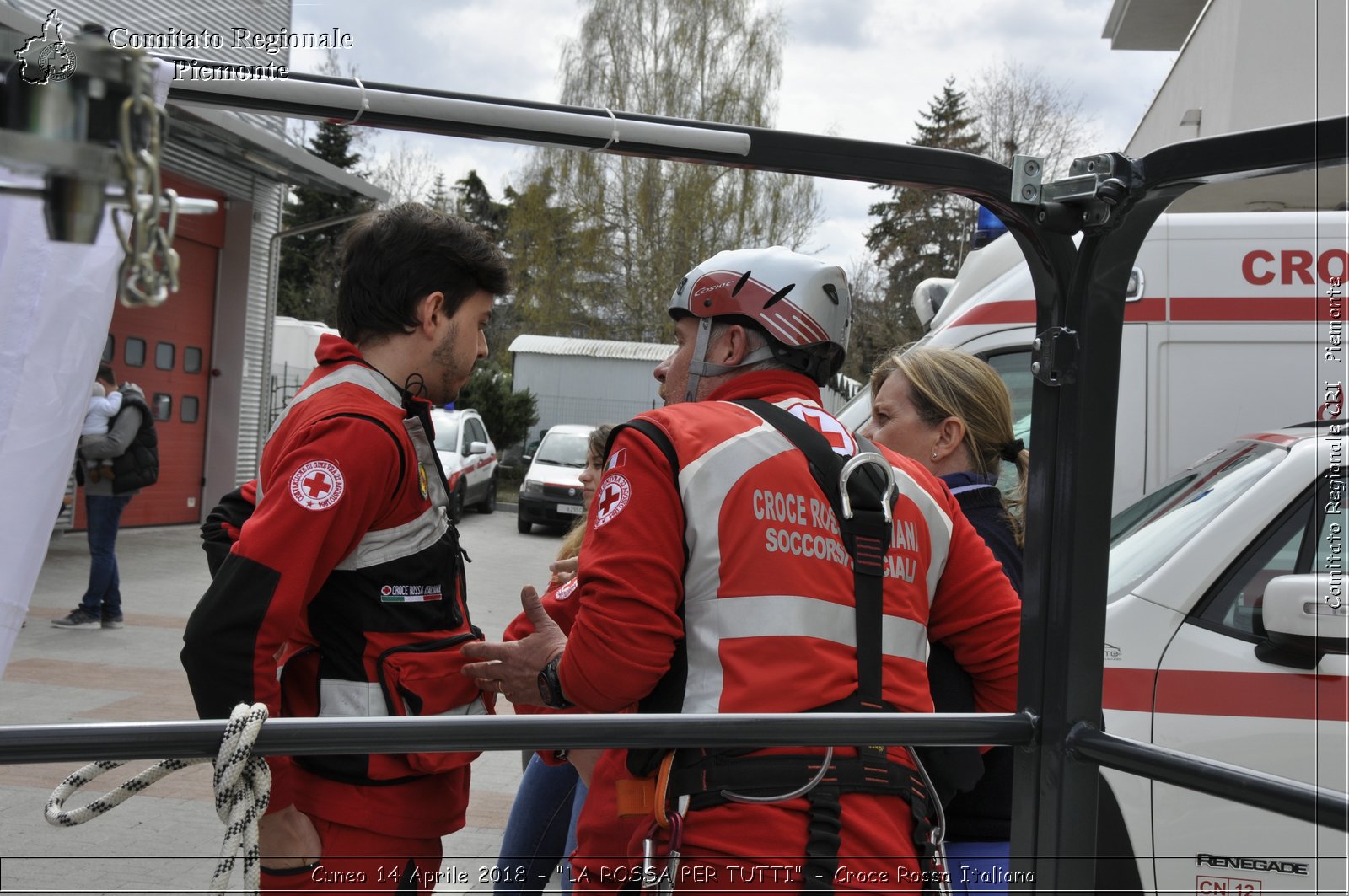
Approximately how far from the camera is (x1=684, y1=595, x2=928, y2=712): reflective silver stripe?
1.70m

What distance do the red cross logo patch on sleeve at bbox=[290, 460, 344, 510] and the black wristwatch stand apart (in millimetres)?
452

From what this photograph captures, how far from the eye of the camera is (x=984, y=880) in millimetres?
2279

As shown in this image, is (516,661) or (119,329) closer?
(516,661)

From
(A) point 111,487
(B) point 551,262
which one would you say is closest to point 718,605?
(A) point 111,487

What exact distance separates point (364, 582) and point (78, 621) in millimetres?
8087

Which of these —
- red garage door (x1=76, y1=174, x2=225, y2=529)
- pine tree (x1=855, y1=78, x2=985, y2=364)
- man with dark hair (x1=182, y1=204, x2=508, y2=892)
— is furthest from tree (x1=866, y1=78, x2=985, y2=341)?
man with dark hair (x1=182, y1=204, x2=508, y2=892)

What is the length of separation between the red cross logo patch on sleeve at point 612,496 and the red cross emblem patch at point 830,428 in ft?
1.06

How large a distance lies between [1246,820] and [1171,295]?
9.69 ft

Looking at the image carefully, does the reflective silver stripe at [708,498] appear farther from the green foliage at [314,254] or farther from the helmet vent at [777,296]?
the green foliage at [314,254]

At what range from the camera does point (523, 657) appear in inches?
77.3

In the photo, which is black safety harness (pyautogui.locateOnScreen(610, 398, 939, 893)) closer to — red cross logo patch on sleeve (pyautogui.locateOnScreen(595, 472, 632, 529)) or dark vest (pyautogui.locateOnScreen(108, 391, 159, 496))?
red cross logo patch on sleeve (pyautogui.locateOnScreen(595, 472, 632, 529))

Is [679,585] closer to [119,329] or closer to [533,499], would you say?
[119,329]

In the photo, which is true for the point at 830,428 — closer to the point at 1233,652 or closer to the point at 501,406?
the point at 1233,652

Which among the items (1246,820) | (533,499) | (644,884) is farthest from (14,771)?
(533,499)
